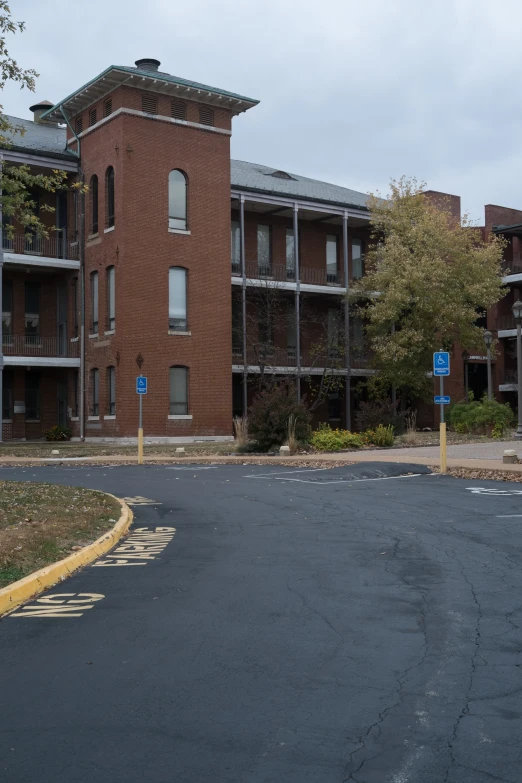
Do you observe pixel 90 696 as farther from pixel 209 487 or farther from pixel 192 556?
pixel 209 487

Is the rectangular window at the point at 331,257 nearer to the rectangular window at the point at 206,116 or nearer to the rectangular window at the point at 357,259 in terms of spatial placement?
the rectangular window at the point at 357,259

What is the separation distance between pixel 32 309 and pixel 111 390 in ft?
21.9

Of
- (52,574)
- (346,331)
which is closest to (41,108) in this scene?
(346,331)

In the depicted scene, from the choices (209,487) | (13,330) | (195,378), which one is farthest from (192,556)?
(13,330)

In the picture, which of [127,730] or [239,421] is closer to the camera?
[127,730]

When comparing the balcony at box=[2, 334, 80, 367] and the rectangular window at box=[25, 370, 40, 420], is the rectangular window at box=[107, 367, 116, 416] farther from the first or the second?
the rectangular window at box=[25, 370, 40, 420]

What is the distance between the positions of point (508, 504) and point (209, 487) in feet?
20.0

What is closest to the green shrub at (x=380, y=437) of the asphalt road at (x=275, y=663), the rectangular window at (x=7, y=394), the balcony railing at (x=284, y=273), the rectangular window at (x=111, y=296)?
the rectangular window at (x=111, y=296)

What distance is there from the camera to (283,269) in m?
43.4

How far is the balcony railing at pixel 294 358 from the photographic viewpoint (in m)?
40.7

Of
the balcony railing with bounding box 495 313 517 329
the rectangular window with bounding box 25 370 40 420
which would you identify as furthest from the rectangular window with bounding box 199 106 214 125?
the balcony railing with bounding box 495 313 517 329

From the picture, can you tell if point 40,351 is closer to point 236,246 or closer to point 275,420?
point 236,246

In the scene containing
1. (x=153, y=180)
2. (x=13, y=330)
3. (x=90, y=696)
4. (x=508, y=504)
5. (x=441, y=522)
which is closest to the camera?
(x=90, y=696)

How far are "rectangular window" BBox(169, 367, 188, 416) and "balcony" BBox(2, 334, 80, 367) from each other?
423cm
